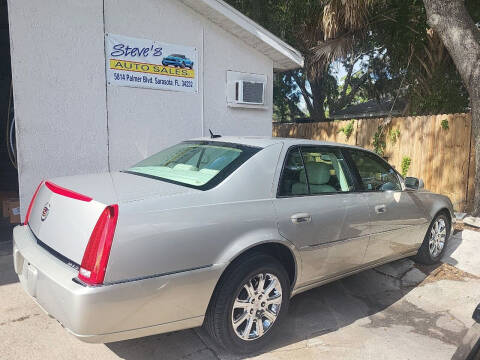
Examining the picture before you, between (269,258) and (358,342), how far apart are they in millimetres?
1106

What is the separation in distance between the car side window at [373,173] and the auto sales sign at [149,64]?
3.53 metres

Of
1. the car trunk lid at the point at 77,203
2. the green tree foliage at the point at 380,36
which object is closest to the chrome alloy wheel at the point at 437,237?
the car trunk lid at the point at 77,203

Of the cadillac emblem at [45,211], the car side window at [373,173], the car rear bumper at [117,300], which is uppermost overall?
the car side window at [373,173]

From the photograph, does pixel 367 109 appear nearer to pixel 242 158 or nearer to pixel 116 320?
pixel 242 158

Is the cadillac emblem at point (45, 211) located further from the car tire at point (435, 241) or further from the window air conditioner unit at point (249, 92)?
the window air conditioner unit at point (249, 92)

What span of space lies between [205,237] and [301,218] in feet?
3.02

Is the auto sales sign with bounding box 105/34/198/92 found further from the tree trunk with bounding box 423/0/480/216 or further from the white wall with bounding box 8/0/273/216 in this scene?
the tree trunk with bounding box 423/0/480/216

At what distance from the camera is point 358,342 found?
3215mm

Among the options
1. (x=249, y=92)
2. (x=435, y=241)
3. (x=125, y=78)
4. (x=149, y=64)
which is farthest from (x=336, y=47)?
(x=435, y=241)

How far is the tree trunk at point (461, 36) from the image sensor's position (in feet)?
20.0

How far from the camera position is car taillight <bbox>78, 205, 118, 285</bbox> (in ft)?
7.22

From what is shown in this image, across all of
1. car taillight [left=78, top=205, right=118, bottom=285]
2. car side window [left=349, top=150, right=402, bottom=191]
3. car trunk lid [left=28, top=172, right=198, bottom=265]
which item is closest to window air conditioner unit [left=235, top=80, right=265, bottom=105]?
car side window [left=349, top=150, right=402, bottom=191]

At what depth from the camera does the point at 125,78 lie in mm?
5965

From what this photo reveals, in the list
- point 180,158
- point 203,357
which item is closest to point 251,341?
point 203,357
